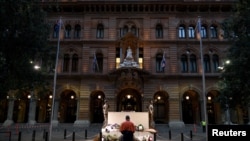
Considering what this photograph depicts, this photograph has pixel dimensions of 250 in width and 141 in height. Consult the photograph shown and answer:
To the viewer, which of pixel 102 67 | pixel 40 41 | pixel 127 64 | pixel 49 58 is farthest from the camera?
pixel 102 67

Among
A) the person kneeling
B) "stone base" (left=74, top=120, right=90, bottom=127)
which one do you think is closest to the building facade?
"stone base" (left=74, top=120, right=90, bottom=127)

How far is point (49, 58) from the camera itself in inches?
776

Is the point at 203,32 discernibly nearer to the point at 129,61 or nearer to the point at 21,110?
the point at 129,61

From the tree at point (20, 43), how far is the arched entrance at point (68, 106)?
57.3 feet

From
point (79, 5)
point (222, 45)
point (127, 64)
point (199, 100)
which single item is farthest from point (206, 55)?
point (79, 5)

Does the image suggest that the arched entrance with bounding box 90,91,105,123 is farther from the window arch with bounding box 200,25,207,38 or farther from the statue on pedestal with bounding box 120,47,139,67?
the window arch with bounding box 200,25,207,38

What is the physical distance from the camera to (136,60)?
33969 millimetres

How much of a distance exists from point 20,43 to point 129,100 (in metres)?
21.5

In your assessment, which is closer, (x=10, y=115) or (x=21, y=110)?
(x=10, y=115)

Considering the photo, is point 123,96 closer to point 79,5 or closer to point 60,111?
point 60,111

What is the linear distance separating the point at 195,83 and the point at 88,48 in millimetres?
17205

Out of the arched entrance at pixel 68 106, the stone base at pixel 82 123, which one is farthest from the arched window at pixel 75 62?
the stone base at pixel 82 123

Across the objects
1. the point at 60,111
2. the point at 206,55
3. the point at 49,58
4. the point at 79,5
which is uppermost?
the point at 79,5

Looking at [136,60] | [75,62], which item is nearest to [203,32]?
[136,60]
